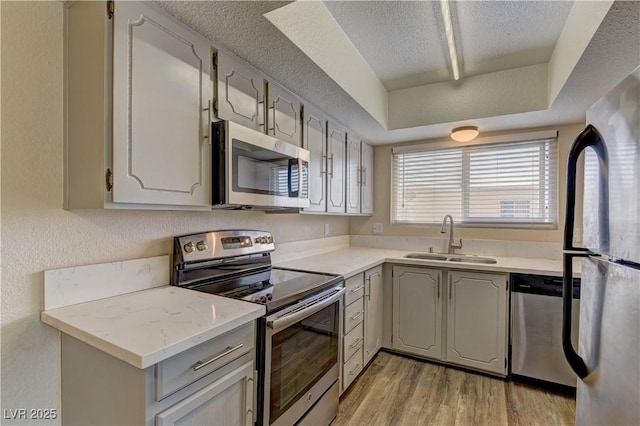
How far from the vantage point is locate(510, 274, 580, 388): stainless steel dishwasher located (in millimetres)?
2146

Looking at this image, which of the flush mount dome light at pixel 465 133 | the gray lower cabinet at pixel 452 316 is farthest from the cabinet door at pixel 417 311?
the flush mount dome light at pixel 465 133

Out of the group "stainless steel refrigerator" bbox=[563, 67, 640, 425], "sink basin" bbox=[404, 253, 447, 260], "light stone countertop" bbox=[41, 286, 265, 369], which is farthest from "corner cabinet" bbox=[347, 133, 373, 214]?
"stainless steel refrigerator" bbox=[563, 67, 640, 425]

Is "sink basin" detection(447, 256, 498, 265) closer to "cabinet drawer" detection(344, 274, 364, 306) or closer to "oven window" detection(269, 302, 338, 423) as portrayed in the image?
"cabinet drawer" detection(344, 274, 364, 306)

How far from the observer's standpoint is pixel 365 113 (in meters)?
2.42

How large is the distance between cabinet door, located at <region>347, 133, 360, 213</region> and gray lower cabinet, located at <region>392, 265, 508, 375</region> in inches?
28.5

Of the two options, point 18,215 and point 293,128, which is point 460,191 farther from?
point 18,215

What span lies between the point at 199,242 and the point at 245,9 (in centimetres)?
113

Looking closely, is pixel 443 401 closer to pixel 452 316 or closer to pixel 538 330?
pixel 452 316

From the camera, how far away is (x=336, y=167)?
2629mm

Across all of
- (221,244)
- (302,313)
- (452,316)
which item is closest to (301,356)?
(302,313)

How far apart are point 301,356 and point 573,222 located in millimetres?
1291

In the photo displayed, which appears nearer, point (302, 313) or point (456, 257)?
point (302, 313)

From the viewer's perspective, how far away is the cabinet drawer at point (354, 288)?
2.10 m

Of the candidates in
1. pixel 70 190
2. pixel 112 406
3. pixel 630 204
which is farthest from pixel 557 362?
pixel 70 190
